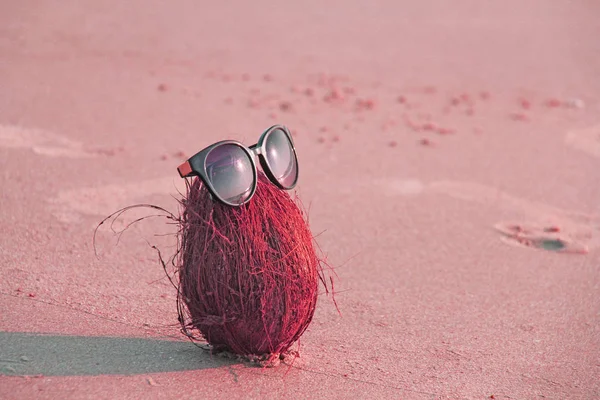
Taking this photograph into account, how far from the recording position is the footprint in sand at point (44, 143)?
7438 millimetres

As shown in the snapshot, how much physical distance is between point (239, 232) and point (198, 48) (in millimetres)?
8543

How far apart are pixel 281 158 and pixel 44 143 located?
4447 mm

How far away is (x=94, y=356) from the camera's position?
3854mm

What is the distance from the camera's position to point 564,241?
672cm

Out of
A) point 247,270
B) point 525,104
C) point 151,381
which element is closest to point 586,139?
point 525,104

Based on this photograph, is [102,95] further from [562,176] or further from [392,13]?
[392,13]

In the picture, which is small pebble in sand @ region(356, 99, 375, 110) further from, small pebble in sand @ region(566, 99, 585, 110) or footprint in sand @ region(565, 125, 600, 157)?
small pebble in sand @ region(566, 99, 585, 110)

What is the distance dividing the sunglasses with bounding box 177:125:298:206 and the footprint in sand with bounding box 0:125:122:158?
13.6 feet

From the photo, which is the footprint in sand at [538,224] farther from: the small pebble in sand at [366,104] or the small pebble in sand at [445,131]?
the small pebble in sand at [366,104]

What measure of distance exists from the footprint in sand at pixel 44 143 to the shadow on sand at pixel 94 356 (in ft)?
12.1

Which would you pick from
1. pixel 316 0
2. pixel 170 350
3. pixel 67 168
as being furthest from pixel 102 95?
pixel 316 0

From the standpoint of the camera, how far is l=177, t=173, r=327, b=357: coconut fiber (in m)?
3.63

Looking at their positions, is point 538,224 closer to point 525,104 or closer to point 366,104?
point 366,104

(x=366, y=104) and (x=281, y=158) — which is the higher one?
(x=366, y=104)
